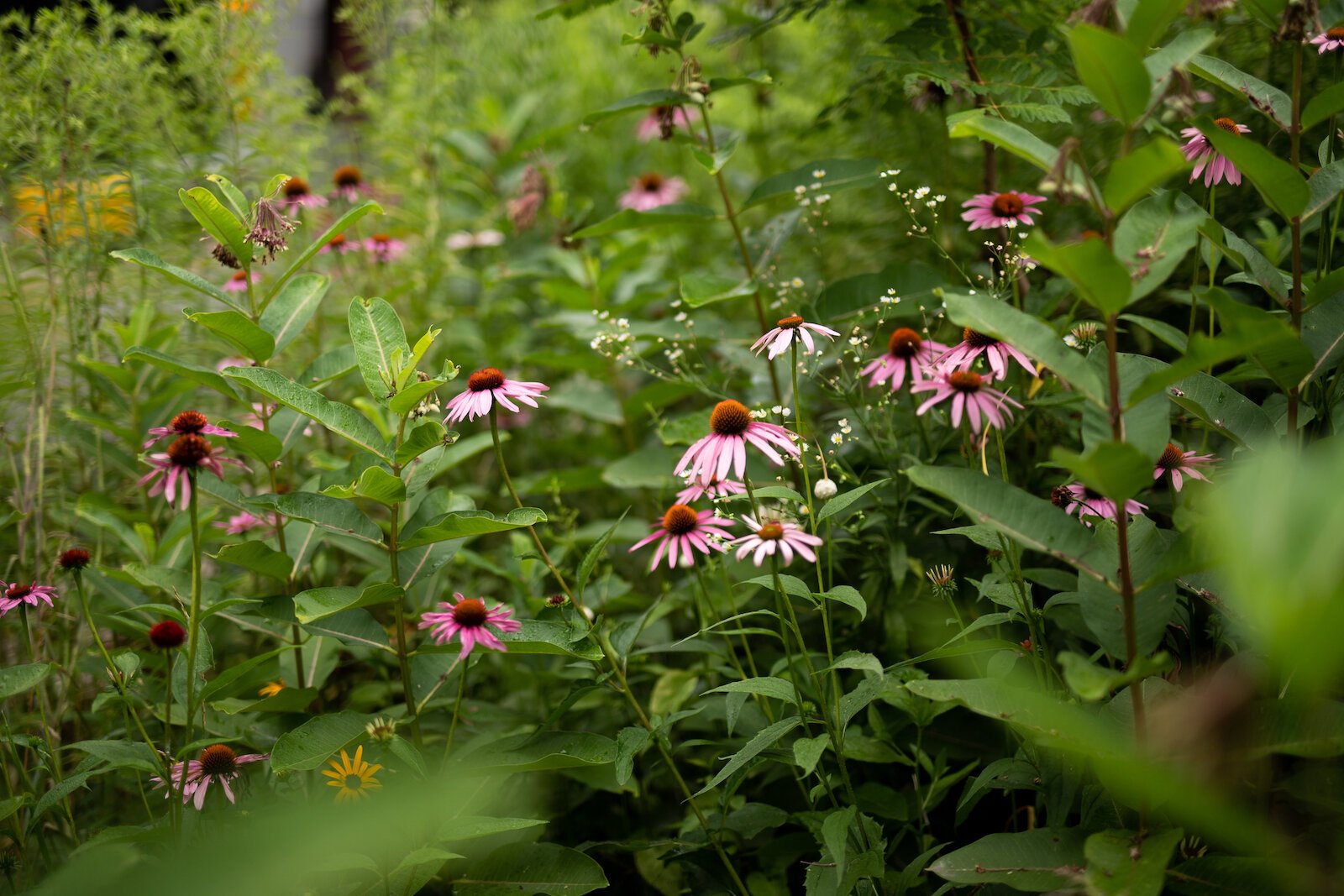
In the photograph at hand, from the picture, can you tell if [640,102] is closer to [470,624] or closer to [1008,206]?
[1008,206]

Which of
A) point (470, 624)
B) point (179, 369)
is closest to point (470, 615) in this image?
point (470, 624)

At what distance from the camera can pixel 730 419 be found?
3.29 feet

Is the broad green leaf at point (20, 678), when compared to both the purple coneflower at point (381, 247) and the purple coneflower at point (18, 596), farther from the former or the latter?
the purple coneflower at point (381, 247)

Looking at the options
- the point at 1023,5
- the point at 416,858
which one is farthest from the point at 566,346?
the point at 416,858

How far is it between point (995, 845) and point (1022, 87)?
39.8 inches

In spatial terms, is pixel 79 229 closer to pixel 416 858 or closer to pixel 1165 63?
pixel 416 858

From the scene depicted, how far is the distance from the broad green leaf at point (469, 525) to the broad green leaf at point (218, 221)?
17.4 inches

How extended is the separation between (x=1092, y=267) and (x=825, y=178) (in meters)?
0.91

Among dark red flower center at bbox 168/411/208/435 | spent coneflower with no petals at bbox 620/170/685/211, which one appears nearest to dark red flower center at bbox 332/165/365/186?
spent coneflower with no petals at bbox 620/170/685/211

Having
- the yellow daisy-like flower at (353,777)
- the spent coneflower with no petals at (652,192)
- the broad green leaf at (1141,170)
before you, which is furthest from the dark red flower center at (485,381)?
the spent coneflower with no petals at (652,192)

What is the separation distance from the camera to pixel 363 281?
222 centimetres

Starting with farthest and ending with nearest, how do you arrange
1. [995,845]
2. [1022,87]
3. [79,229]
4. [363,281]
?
[363,281] → [79,229] → [1022,87] → [995,845]

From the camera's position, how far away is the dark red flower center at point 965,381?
35.7 inches

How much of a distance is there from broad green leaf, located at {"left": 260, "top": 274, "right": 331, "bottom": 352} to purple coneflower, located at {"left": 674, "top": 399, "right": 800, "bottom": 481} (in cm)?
60
